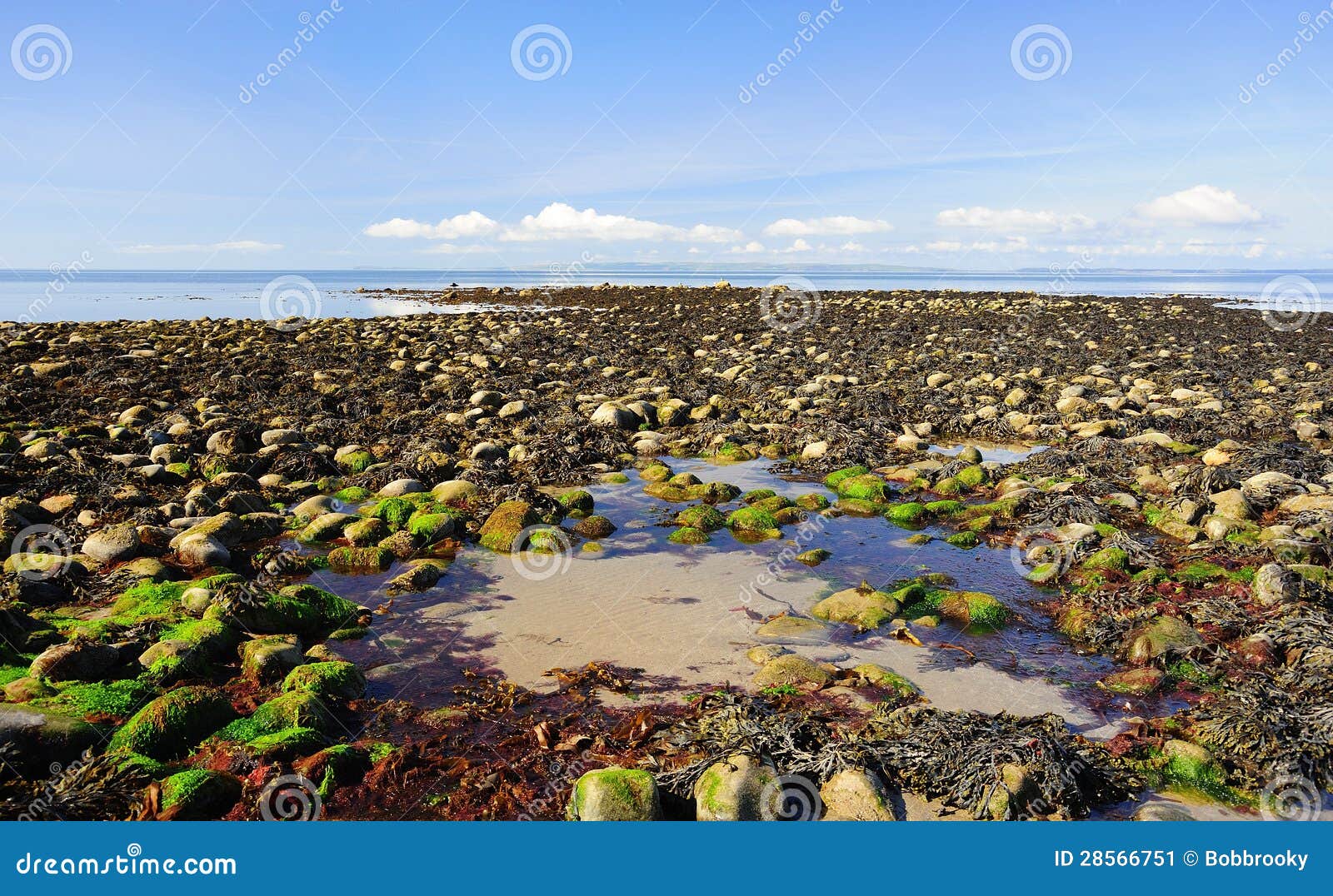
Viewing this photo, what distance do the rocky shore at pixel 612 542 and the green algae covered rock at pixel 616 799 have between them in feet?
0.06

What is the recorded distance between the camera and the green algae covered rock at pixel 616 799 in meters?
3.95

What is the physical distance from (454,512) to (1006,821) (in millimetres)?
6746

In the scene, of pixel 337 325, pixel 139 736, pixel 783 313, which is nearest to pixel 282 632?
pixel 139 736

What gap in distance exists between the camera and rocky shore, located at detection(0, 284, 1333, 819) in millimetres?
4344

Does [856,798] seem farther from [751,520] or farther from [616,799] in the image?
[751,520]

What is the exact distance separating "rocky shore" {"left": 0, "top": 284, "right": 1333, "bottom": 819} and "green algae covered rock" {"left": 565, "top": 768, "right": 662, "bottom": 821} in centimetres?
2

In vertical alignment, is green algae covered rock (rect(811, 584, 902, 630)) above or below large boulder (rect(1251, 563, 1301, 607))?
below

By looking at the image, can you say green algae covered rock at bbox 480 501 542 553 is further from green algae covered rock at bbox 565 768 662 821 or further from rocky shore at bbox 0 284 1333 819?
green algae covered rock at bbox 565 768 662 821

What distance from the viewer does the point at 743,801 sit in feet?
13.4

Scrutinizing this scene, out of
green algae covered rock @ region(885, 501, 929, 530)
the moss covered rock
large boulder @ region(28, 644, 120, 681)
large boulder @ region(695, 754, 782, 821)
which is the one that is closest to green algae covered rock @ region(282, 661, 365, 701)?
the moss covered rock

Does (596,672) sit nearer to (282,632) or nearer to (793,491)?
(282,632)

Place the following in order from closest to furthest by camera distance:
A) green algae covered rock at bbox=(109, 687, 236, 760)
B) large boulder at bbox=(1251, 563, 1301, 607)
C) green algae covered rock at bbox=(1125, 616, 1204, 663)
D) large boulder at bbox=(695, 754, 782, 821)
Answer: large boulder at bbox=(695, 754, 782, 821), green algae covered rock at bbox=(109, 687, 236, 760), green algae covered rock at bbox=(1125, 616, 1204, 663), large boulder at bbox=(1251, 563, 1301, 607)

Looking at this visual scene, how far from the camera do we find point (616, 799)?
3980 millimetres

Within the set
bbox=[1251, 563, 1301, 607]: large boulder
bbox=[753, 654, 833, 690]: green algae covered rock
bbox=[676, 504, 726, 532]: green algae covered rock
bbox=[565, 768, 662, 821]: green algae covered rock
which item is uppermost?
bbox=[1251, 563, 1301, 607]: large boulder
